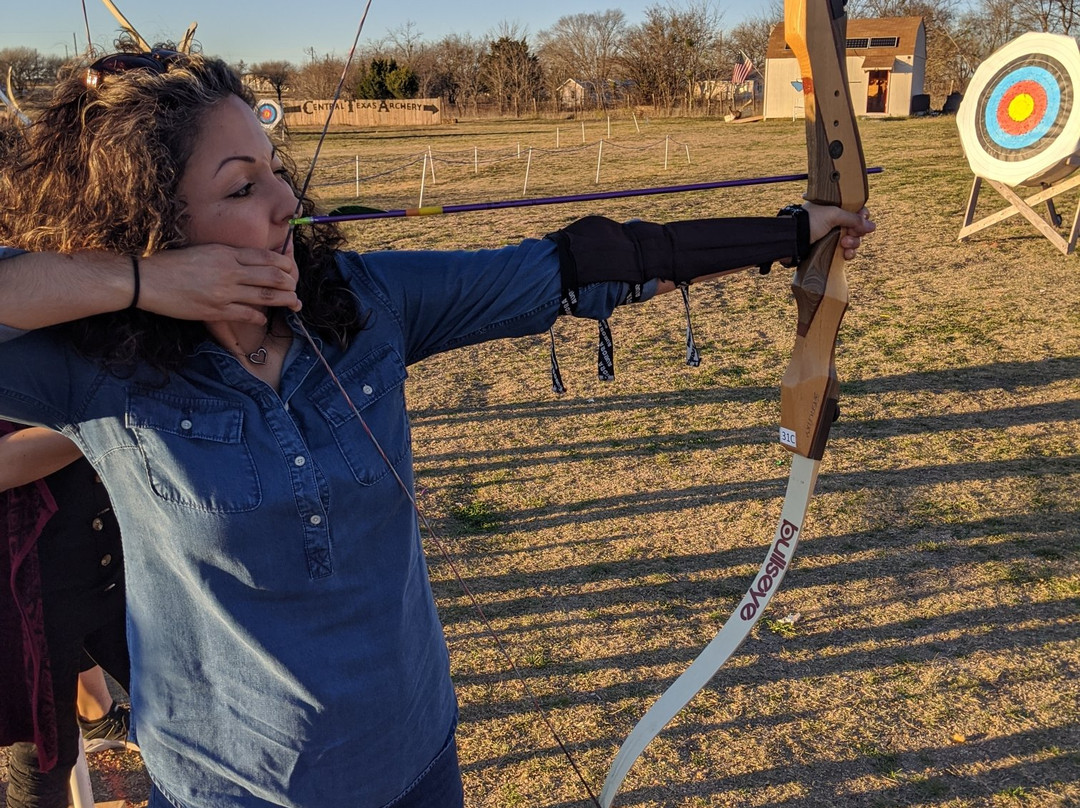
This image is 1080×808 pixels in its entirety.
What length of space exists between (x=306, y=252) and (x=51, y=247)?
31 centimetres

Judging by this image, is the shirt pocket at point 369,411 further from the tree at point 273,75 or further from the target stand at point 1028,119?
the target stand at point 1028,119

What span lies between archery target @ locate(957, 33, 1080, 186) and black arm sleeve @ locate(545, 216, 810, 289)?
6.42 metres

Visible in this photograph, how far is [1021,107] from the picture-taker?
22.7ft

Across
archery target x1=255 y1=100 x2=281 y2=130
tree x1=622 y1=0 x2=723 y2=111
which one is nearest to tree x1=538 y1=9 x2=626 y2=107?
tree x1=622 y1=0 x2=723 y2=111

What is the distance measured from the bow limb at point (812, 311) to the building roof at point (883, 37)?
78.7 ft

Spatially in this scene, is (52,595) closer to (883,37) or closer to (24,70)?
(24,70)

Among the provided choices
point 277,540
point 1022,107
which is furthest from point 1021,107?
point 277,540

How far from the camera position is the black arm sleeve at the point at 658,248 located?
50.8 inches

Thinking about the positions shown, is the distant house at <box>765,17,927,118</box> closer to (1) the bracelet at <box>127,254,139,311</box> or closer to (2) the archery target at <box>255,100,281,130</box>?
(2) the archery target at <box>255,100,281,130</box>

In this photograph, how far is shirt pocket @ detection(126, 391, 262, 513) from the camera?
3.44ft

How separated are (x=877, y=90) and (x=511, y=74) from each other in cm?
1066

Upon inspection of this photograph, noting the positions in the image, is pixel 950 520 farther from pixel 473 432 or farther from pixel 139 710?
pixel 139 710

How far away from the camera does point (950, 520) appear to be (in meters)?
3.48

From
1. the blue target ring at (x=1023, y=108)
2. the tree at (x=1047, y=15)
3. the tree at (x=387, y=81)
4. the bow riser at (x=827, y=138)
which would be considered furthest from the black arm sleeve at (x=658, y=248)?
the tree at (x=387, y=81)
